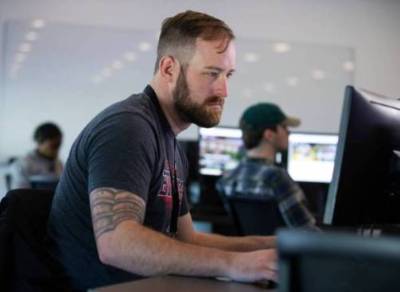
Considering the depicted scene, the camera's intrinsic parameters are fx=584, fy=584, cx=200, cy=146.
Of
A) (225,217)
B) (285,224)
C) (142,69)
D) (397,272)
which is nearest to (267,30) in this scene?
(142,69)

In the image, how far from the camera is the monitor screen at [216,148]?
3.95m

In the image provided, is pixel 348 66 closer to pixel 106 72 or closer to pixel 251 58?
pixel 251 58

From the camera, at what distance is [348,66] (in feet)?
18.6

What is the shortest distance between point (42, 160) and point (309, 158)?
1961 millimetres

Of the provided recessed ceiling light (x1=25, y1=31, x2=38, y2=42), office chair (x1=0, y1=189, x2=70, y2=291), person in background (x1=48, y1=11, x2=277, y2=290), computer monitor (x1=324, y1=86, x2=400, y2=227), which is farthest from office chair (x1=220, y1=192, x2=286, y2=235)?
recessed ceiling light (x1=25, y1=31, x2=38, y2=42)

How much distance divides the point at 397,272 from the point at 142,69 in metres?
4.70

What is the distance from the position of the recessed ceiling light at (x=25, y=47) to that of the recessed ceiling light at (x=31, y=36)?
0.05 m

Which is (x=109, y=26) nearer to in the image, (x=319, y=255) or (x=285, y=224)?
(x=285, y=224)

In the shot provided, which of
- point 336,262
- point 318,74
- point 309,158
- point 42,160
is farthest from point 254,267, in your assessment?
point 318,74

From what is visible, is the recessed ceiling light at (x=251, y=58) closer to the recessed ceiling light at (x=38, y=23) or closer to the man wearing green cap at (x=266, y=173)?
Result: the recessed ceiling light at (x=38, y=23)

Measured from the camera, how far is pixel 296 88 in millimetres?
5484

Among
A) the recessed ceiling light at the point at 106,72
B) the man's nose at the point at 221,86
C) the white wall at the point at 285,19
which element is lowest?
the man's nose at the point at 221,86

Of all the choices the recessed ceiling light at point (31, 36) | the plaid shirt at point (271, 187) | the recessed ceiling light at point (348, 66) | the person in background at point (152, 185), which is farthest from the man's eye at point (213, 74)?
the recessed ceiling light at point (348, 66)

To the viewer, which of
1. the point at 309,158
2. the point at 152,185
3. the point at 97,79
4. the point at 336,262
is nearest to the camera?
the point at 336,262
